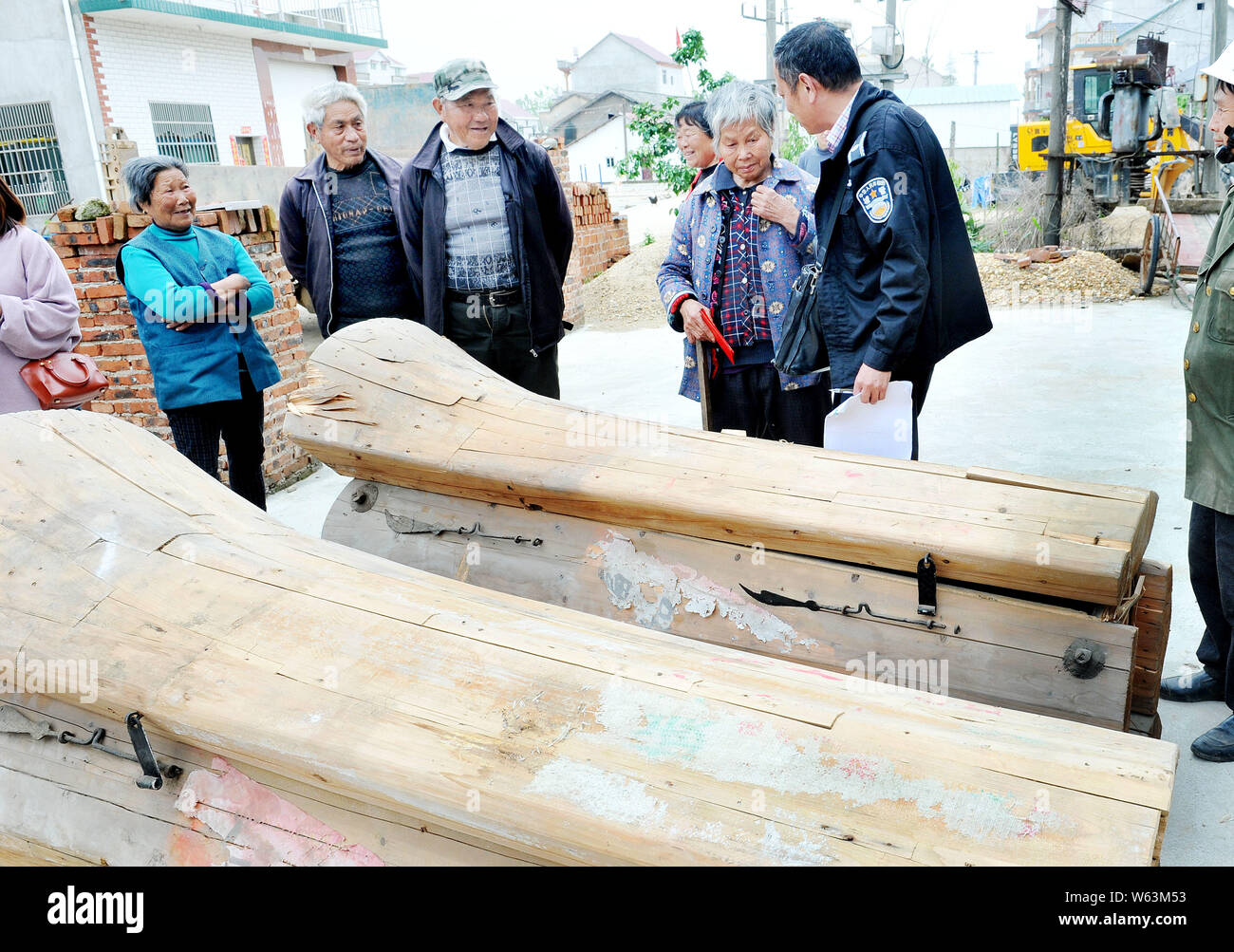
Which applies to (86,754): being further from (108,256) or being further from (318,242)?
(108,256)

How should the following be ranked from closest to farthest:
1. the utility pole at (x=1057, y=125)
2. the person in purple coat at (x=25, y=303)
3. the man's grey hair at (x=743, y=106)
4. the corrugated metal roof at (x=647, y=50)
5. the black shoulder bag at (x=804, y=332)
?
the black shoulder bag at (x=804, y=332), the man's grey hair at (x=743, y=106), the person in purple coat at (x=25, y=303), the utility pole at (x=1057, y=125), the corrugated metal roof at (x=647, y=50)

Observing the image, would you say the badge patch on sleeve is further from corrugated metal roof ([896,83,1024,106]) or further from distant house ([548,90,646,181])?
corrugated metal roof ([896,83,1024,106])

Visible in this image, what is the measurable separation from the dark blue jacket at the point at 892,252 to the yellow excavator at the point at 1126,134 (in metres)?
6.70

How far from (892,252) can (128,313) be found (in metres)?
3.59

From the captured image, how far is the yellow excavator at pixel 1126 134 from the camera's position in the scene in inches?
378

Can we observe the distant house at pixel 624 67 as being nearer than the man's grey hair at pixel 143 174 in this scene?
No

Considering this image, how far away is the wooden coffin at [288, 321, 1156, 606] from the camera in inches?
84.4

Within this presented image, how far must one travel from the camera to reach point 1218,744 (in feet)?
7.84

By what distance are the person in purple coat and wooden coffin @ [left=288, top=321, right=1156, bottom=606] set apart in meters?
1.01

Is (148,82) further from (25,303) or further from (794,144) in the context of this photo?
(25,303)

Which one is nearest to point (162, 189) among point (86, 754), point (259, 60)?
point (86, 754)

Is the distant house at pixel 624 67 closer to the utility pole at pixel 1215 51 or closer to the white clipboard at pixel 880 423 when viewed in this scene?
the utility pole at pixel 1215 51

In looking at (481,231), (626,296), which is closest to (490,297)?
(481,231)

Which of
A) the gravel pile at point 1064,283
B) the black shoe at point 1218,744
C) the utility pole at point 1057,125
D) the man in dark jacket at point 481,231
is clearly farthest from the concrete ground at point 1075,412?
the utility pole at point 1057,125
